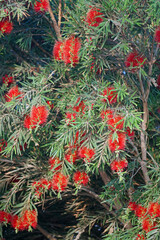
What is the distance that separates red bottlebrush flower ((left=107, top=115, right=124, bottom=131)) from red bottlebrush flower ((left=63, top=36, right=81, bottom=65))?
23.7 inches

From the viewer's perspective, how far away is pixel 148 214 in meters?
3.12

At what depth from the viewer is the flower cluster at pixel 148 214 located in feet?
9.91

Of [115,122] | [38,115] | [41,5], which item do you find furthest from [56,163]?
[41,5]

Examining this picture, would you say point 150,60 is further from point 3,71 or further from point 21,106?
point 3,71

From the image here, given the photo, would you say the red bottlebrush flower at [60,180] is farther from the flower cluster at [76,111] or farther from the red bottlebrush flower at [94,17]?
the red bottlebrush flower at [94,17]

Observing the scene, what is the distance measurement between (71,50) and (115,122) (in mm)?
692

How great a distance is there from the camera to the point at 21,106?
10.5ft

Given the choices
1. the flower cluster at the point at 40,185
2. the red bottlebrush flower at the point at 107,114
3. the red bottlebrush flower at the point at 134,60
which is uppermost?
the red bottlebrush flower at the point at 134,60

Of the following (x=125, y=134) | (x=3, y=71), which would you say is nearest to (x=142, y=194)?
(x=125, y=134)

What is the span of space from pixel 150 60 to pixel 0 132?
1393 millimetres

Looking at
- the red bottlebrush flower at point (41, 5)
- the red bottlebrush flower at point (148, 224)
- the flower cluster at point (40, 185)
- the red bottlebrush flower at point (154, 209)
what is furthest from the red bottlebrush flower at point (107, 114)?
the red bottlebrush flower at point (41, 5)

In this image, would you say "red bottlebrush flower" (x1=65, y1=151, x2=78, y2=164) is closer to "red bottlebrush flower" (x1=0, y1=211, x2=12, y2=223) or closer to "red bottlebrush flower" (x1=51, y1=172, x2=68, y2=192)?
"red bottlebrush flower" (x1=51, y1=172, x2=68, y2=192)

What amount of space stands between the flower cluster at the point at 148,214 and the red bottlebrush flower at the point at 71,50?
129cm

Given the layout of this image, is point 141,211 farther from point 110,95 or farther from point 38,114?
point 38,114
